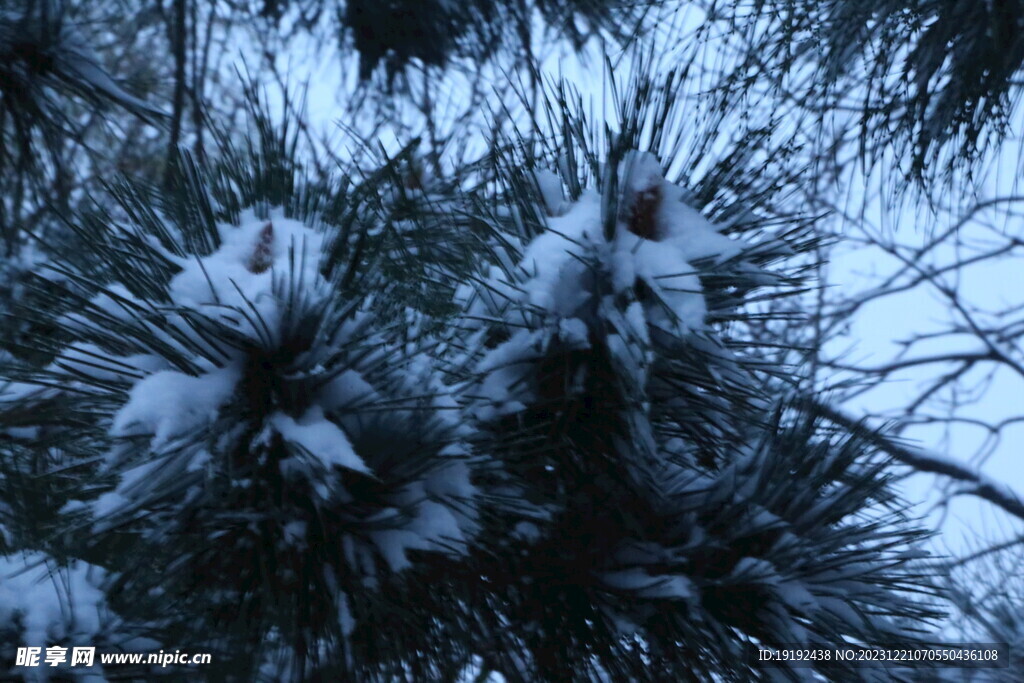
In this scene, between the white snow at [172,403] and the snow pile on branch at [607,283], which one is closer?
the white snow at [172,403]

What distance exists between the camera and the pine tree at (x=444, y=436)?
92 cm

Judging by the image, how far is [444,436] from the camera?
996 mm

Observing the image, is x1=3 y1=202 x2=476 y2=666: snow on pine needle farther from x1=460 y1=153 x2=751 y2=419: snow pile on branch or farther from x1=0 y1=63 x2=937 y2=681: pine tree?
x1=460 y1=153 x2=751 y2=419: snow pile on branch

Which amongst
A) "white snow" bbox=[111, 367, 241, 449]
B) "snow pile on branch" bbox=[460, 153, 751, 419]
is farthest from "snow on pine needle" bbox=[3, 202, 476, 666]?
"snow pile on branch" bbox=[460, 153, 751, 419]

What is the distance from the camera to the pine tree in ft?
3.03

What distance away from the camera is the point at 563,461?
1163 mm

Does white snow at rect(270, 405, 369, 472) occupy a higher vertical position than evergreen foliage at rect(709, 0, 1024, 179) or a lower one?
lower

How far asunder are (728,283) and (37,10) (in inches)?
65.2

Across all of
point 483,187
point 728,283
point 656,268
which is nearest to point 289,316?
point 656,268

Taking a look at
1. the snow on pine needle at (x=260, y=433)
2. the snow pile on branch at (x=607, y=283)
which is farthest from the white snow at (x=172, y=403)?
the snow pile on branch at (x=607, y=283)

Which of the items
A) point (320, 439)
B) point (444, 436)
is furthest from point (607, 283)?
point (320, 439)

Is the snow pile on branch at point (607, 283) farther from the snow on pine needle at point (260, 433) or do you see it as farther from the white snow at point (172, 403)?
the white snow at point (172, 403)

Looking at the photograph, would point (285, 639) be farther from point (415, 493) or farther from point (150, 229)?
point (150, 229)

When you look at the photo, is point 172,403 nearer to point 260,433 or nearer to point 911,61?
point 260,433
